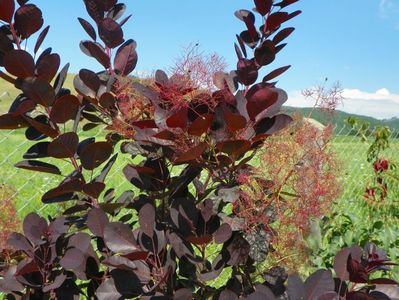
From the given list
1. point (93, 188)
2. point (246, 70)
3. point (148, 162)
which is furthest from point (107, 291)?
point (246, 70)

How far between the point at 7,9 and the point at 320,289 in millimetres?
1020

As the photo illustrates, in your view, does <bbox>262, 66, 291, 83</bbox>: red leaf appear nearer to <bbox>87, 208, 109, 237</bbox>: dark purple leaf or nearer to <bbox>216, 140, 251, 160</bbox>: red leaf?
<bbox>216, 140, 251, 160</bbox>: red leaf

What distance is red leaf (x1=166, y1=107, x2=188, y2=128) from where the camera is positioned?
1.29 meters

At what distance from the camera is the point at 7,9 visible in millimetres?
1412

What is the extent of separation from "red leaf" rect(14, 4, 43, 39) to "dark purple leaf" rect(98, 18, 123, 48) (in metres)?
0.16

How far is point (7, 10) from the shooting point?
1.42 meters

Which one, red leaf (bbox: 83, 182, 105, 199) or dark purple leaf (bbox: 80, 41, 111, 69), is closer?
red leaf (bbox: 83, 182, 105, 199)

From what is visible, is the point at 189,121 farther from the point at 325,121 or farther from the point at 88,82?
the point at 325,121

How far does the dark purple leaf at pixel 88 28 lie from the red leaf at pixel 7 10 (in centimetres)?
19

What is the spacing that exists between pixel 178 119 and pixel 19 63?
405 mm

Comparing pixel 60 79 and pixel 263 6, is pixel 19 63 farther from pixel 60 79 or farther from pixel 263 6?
pixel 263 6

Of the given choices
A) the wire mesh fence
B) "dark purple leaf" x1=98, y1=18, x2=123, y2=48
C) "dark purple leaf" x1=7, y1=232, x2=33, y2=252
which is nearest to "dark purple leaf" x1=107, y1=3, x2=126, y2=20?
"dark purple leaf" x1=98, y1=18, x2=123, y2=48

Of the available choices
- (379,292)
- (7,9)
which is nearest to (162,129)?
(7,9)

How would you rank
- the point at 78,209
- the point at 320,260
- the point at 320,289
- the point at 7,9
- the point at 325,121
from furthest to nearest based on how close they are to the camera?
the point at 320,260 → the point at 325,121 → the point at 78,209 → the point at 7,9 → the point at 320,289
